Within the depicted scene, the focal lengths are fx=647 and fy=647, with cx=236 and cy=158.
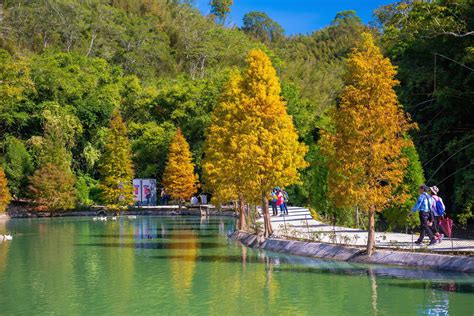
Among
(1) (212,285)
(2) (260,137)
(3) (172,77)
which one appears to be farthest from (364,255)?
(3) (172,77)

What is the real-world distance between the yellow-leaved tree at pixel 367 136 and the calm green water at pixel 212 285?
8.39ft

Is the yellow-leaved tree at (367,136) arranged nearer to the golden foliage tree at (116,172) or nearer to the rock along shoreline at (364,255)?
the rock along shoreline at (364,255)

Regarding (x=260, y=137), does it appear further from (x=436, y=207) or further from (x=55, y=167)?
(x=55, y=167)

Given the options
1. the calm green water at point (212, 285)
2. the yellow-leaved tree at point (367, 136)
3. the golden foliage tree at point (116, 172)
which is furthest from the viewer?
the golden foliage tree at point (116, 172)

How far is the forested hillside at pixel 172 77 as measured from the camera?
113ft

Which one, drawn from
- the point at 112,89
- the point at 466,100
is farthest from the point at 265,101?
the point at 112,89

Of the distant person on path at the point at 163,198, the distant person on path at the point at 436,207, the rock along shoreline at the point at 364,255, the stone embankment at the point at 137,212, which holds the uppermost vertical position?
the distant person on path at the point at 163,198

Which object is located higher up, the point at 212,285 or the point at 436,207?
the point at 436,207

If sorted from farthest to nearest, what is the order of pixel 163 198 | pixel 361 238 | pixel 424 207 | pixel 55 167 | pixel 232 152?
pixel 163 198 → pixel 55 167 → pixel 232 152 → pixel 361 238 → pixel 424 207

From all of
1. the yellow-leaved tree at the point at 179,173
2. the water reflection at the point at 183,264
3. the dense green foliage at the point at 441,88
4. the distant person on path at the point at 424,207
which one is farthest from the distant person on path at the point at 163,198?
the distant person on path at the point at 424,207

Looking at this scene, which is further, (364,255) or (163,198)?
(163,198)

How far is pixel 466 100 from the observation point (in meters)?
34.4

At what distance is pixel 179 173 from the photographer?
6397 cm

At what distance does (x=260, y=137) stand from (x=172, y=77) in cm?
8098
